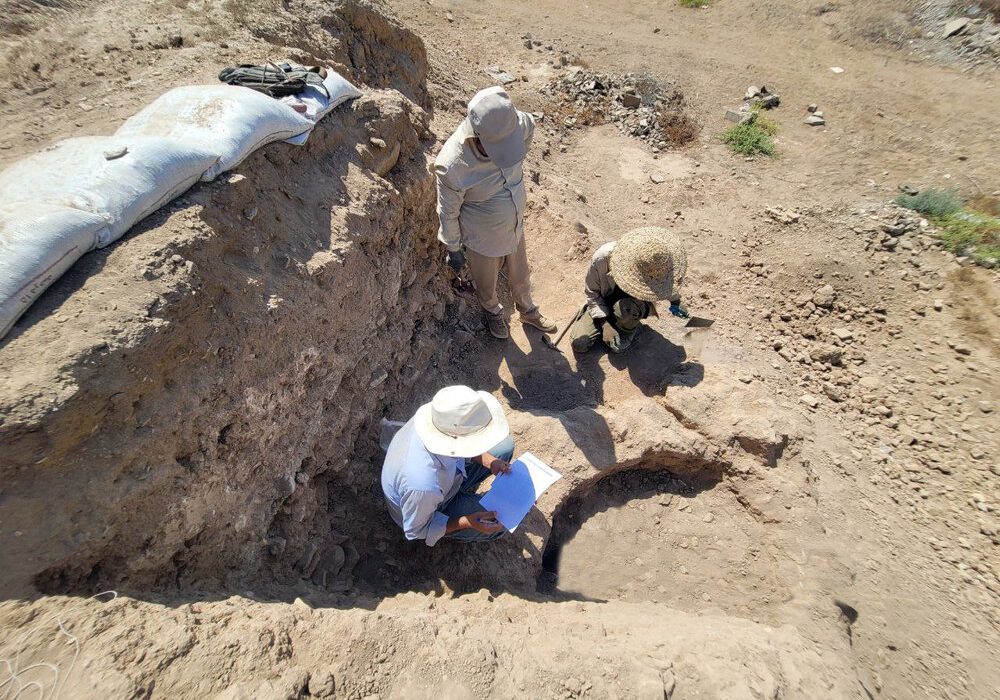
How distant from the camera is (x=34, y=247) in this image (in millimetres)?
1989

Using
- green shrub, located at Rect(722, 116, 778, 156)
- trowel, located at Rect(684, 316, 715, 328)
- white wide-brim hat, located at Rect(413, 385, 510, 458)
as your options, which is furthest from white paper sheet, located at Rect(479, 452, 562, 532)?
green shrub, located at Rect(722, 116, 778, 156)

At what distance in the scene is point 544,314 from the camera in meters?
5.00

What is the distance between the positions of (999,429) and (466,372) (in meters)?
4.35

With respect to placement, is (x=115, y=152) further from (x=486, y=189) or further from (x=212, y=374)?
(x=486, y=189)

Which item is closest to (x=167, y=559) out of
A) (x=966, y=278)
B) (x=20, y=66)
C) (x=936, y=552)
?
(x=20, y=66)

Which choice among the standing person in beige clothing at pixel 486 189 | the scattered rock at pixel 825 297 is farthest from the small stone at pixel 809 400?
the standing person in beige clothing at pixel 486 189

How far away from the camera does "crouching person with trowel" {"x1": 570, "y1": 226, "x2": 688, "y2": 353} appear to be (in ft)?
12.5

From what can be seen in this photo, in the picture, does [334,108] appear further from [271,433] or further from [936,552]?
[936,552]

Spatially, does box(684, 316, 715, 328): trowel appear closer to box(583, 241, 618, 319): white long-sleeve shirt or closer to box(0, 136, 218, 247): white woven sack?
box(583, 241, 618, 319): white long-sleeve shirt

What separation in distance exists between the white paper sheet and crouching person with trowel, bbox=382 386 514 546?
74 millimetres

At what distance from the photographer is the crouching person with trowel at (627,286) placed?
150 inches

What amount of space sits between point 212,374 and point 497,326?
2.54 metres

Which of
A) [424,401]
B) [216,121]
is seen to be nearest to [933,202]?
[424,401]

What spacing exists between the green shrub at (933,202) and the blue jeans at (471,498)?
5.61 metres
